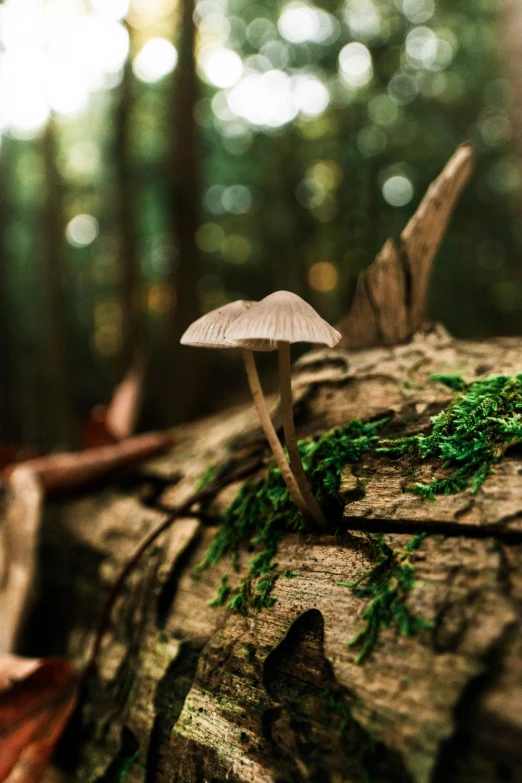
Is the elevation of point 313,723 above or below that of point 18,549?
above

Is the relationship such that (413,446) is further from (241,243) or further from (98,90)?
(98,90)

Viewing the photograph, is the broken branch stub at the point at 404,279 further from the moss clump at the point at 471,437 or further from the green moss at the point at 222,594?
the green moss at the point at 222,594

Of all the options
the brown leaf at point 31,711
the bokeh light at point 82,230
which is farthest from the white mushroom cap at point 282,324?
the bokeh light at point 82,230

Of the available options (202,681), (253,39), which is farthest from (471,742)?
(253,39)

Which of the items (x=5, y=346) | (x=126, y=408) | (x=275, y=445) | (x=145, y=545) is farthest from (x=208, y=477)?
(x=5, y=346)

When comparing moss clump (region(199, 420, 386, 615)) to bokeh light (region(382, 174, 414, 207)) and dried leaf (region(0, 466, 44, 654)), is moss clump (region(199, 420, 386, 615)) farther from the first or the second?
bokeh light (region(382, 174, 414, 207))

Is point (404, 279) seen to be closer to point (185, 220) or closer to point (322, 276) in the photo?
point (185, 220)
